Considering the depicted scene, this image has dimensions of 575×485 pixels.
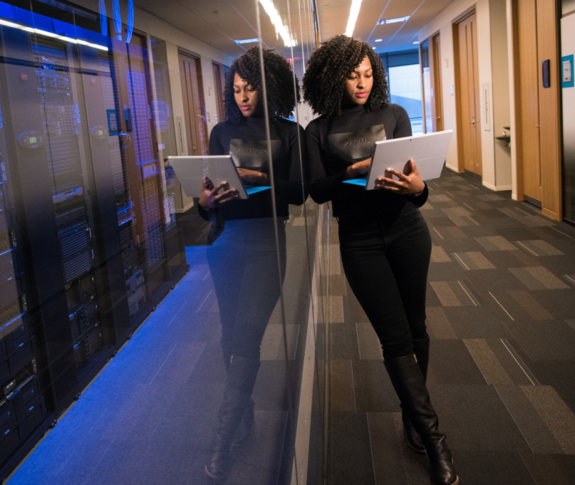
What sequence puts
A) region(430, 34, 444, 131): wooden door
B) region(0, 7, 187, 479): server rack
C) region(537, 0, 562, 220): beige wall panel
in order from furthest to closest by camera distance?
1. region(430, 34, 444, 131): wooden door
2. region(537, 0, 562, 220): beige wall panel
3. region(0, 7, 187, 479): server rack

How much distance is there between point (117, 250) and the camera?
0.25 m

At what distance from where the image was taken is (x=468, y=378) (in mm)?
1986

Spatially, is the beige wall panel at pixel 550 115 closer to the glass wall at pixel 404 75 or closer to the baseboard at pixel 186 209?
the baseboard at pixel 186 209

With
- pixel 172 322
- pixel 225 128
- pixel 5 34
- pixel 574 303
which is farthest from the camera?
pixel 574 303

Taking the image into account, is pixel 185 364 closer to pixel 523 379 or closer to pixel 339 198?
pixel 339 198

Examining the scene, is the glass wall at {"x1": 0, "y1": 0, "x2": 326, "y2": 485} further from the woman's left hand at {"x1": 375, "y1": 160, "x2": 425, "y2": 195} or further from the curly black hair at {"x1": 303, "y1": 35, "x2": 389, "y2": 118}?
the curly black hair at {"x1": 303, "y1": 35, "x2": 389, "y2": 118}

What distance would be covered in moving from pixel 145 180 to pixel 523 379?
2.06 metres

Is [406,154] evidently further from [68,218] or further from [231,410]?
[68,218]

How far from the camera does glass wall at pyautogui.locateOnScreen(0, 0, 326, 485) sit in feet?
0.64

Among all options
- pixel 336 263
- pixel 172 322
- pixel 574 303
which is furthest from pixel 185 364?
pixel 336 263

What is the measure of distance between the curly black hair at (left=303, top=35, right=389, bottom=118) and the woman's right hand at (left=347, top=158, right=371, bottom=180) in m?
0.21

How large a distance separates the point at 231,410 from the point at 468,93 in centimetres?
797

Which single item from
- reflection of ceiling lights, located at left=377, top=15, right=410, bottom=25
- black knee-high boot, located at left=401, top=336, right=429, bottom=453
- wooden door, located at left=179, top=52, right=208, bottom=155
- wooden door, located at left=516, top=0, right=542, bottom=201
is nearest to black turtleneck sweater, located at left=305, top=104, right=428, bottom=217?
black knee-high boot, located at left=401, top=336, right=429, bottom=453

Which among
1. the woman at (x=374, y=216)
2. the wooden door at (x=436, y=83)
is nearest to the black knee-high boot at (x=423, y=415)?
the woman at (x=374, y=216)
